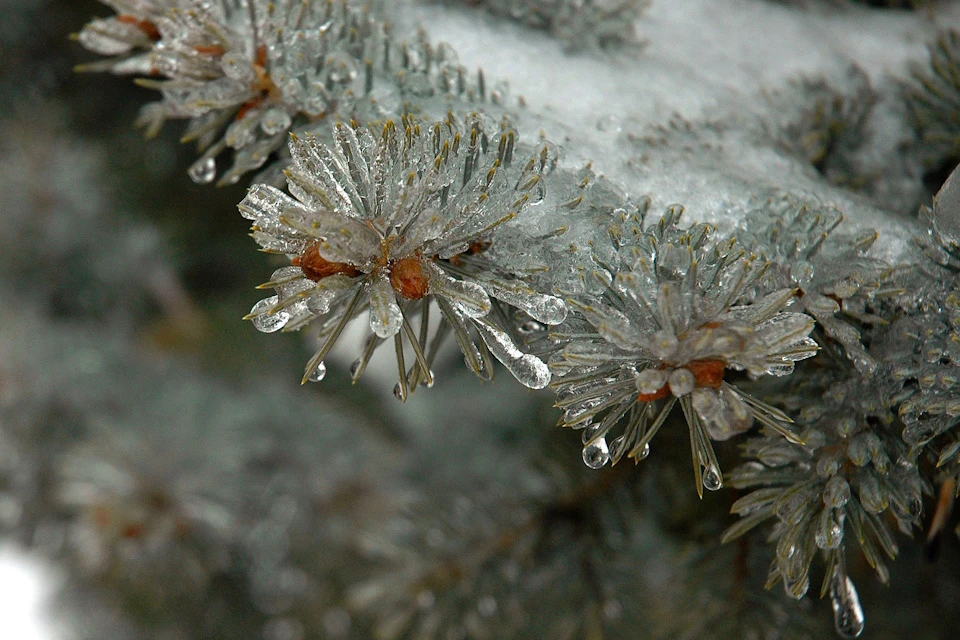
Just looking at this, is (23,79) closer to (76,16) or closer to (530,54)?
(76,16)

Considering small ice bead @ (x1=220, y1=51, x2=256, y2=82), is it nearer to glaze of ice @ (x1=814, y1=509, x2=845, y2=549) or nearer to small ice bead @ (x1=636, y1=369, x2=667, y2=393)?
small ice bead @ (x1=636, y1=369, x2=667, y2=393)

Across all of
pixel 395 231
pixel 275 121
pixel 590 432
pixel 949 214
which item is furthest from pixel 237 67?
pixel 949 214

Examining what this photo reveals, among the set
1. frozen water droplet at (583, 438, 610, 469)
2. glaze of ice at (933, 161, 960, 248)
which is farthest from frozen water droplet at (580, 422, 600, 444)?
glaze of ice at (933, 161, 960, 248)

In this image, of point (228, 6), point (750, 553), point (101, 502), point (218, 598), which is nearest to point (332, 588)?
point (218, 598)

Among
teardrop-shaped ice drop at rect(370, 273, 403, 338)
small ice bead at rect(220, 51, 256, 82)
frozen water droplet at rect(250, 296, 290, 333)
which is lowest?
frozen water droplet at rect(250, 296, 290, 333)

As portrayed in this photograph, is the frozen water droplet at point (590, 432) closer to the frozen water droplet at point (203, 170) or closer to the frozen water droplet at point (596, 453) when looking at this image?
the frozen water droplet at point (596, 453)

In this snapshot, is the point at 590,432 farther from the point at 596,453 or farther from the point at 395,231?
the point at 395,231
